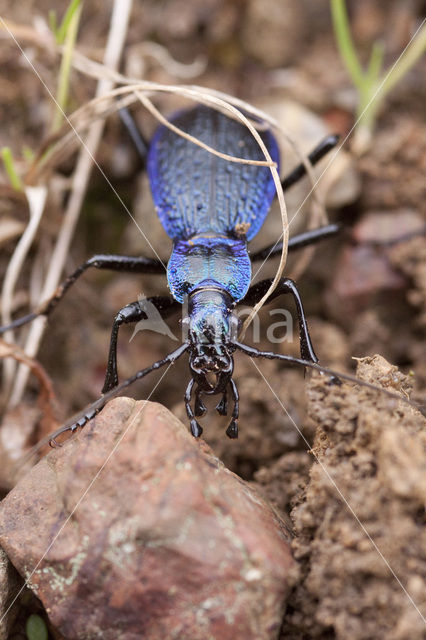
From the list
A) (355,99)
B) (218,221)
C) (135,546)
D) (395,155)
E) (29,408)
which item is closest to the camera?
(135,546)

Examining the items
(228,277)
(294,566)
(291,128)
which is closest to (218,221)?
(228,277)

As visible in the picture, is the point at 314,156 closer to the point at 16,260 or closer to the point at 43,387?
the point at 16,260

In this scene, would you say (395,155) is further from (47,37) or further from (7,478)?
(7,478)

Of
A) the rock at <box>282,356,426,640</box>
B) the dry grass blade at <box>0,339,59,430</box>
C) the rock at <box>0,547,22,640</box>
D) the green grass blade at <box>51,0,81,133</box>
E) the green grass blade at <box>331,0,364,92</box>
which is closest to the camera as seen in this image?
the rock at <box>282,356,426,640</box>

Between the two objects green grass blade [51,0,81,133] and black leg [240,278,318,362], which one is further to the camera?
green grass blade [51,0,81,133]

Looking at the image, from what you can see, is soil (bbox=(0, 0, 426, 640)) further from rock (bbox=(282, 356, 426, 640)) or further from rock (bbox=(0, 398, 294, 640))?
rock (bbox=(0, 398, 294, 640))

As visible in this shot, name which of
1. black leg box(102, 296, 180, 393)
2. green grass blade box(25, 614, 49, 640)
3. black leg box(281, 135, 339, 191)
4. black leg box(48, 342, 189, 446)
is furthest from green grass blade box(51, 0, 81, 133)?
green grass blade box(25, 614, 49, 640)

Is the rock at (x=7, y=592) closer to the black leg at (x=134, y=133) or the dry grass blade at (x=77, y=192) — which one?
the dry grass blade at (x=77, y=192)

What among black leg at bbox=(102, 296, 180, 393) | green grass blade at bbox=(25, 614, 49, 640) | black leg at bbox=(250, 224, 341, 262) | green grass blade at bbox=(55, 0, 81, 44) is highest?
green grass blade at bbox=(55, 0, 81, 44)

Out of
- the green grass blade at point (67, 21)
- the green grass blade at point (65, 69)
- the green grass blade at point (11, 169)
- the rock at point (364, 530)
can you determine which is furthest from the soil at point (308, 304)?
the green grass blade at point (67, 21)
